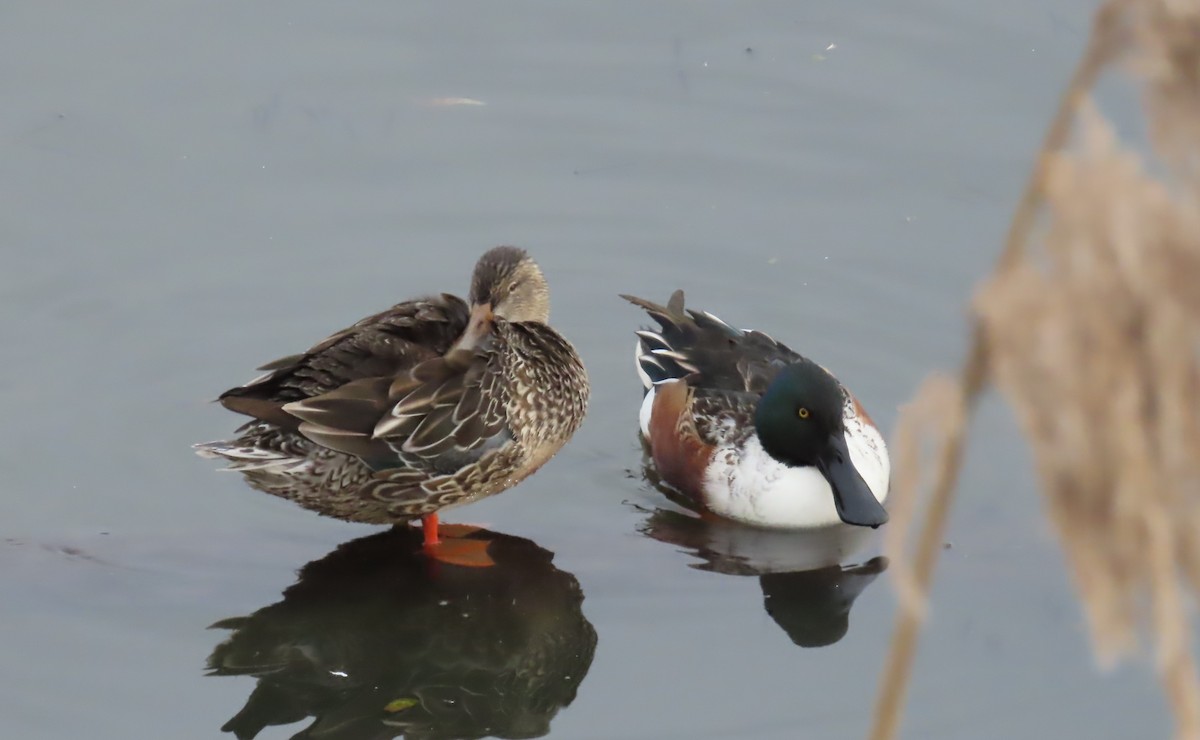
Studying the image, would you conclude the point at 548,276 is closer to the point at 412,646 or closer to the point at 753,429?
the point at 753,429

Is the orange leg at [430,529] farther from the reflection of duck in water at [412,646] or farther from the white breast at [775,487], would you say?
the white breast at [775,487]

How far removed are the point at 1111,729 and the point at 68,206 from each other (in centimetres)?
510

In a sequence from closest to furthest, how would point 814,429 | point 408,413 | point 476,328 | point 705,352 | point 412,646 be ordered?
point 412,646 → point 408,413 → point 476,328 → point 814,429 → point 705,352

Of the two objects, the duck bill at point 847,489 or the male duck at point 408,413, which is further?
the duck bill at point 847,489

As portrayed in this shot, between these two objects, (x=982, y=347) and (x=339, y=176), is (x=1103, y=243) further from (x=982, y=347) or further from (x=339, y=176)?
(x=339, y=176)

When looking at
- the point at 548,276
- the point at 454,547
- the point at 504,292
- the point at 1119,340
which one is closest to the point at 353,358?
the point at 504,292

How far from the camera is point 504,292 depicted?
586cm

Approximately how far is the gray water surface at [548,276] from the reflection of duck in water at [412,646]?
0.02 meters

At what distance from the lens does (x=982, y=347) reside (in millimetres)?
1183

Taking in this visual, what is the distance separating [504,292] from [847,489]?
1.54 metres

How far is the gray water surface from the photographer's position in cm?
494

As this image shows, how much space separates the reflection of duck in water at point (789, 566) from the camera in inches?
210

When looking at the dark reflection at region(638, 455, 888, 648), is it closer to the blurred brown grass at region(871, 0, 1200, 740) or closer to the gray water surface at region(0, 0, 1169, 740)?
the gray water surface at region(0, 0, 1169, 740)

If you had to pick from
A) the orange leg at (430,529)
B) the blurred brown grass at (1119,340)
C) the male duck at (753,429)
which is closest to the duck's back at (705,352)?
the male duck at (753,429)
